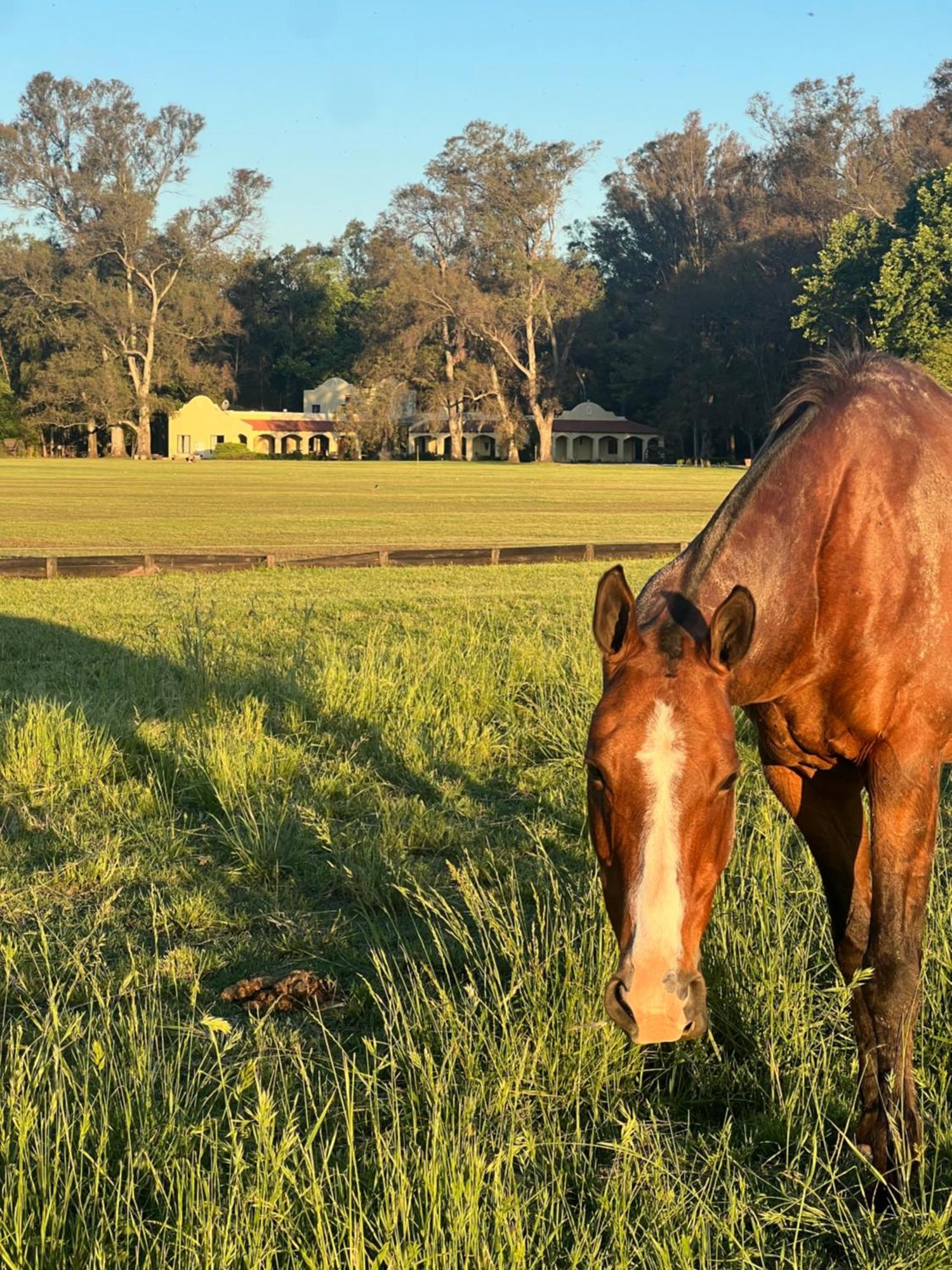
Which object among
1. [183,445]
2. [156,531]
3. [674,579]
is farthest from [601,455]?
[674,579]

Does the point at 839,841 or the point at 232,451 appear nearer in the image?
the point at 839,841

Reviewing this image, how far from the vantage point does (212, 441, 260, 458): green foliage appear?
8275cm

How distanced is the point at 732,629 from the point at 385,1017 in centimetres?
171

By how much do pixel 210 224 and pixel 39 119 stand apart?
45.7 ft

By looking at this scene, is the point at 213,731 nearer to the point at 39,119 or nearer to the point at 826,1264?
the point at 826,1264

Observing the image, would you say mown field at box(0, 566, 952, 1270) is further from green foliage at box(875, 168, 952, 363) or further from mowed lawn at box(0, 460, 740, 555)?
green foliage at box(875, 168, 952, 363)

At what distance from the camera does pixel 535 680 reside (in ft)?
30.5

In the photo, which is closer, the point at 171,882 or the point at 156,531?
the point at 171,882

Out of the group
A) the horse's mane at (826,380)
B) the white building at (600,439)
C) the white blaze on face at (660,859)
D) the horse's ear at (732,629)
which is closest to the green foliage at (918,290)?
the white building at (600,439)

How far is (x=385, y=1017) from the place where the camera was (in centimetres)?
380

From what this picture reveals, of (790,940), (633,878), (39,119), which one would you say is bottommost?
(790,940)

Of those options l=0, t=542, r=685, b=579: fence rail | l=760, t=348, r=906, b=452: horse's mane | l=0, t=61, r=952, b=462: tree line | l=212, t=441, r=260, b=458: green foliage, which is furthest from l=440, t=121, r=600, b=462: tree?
l=760, t=348, r=906, b=452: horse's mane

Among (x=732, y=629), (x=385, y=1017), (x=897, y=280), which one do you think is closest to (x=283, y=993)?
(x=385, y=1017)

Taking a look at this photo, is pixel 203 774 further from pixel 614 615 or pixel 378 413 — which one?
pixel 378 413
